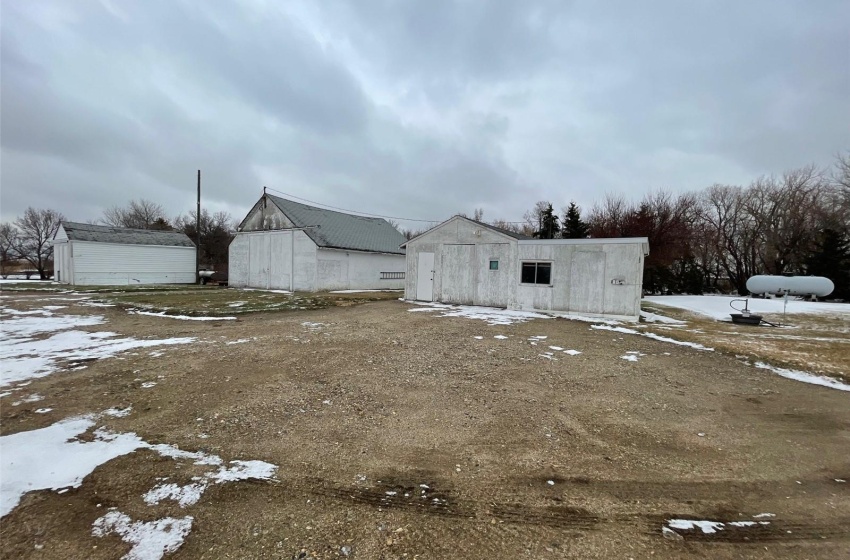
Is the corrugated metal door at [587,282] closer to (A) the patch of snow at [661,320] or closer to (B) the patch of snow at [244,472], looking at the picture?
(A) the patch of snow at [661,320]

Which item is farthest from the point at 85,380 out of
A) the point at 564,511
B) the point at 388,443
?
the point at 564,511

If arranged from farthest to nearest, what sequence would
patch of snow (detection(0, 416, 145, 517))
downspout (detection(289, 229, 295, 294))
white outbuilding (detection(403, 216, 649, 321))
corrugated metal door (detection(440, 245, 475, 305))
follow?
downspout (detection(289, 229, 295, 294)) → corrugated metal door (detection(440, 245, 475, 305)) → white outbuilding (detection(403, 216, 649, 321)) → patch of snow (detection(0, 416, 145, 517))

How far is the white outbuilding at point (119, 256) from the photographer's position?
26.5 m

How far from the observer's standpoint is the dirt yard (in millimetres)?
2434

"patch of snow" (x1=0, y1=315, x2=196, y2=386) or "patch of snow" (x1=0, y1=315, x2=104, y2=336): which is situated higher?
"patch of snow" (x1=0, y1=315, x2=196, y2=386)

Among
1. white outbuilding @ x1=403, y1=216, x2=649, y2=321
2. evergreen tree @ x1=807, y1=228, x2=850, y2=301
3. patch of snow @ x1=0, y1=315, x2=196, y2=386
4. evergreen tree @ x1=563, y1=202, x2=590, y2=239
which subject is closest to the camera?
patch of snow @ x1=0, y1=315, x2=196, y2=386

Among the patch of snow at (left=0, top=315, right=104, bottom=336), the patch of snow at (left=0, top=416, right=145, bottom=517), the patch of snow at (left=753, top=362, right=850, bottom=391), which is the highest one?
the patch of snow at (left=753, top=362, right=850, bottom=391)

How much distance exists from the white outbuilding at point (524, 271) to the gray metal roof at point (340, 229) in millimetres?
7512

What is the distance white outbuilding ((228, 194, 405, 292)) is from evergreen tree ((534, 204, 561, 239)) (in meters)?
17.4

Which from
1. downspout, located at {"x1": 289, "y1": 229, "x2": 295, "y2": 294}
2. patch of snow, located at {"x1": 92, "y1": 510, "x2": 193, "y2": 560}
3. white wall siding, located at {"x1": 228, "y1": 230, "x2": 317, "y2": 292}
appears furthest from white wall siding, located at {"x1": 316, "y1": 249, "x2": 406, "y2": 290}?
patch of snow, located at {"x1": 92, "y1": 510, "x2": 193, "y2": 560}

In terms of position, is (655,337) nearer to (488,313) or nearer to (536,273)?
(536,273)

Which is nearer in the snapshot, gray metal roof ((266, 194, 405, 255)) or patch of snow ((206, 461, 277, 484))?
patch of snow ((206, 461, 277, 484))

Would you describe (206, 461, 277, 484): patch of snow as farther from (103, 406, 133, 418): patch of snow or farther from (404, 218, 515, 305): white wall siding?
(404, 218, 515, 305): white wall siding

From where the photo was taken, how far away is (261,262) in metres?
24.1
